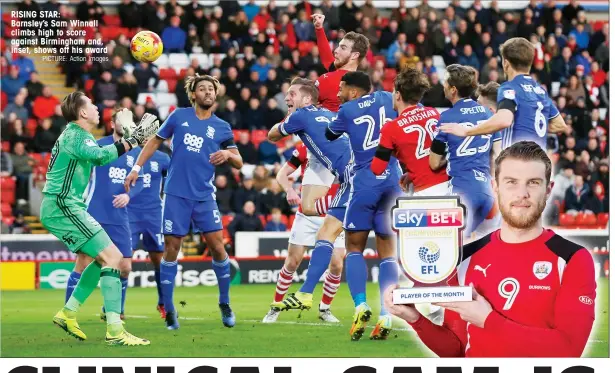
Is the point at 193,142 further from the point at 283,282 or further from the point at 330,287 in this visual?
the point at 330,287

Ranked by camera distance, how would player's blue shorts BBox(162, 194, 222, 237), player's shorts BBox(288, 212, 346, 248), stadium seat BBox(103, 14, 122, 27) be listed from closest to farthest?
player's blue shorts BBox(162, 194, 222, 237), player's shorts BBox(288, 212, 346, 248), stadium seat BBox(103, 14, 122, 27)

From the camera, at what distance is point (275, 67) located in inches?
753

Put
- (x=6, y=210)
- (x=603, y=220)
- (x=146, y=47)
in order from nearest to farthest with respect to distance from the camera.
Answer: (x=146, y=47)
(x=6, y=210)
(x=603, y=220)

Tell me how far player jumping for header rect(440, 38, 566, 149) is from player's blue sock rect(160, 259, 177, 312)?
3.24 m

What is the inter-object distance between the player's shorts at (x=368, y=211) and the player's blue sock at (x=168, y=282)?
6.07ft

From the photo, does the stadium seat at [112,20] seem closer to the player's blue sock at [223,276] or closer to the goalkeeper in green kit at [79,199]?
the player's blue sock at [223,276]

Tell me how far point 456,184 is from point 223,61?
1165cm

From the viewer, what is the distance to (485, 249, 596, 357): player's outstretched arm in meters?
3.75

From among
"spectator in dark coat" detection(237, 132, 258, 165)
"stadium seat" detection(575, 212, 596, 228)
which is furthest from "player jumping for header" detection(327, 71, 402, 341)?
"spectator in dark coat" detection(237, 132, 258, 165)

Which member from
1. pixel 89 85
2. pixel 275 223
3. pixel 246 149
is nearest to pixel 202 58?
pixel 89 85

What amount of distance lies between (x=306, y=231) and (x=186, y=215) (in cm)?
132

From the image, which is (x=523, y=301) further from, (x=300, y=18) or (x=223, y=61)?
(x=300, y=18)

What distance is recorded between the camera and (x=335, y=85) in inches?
384

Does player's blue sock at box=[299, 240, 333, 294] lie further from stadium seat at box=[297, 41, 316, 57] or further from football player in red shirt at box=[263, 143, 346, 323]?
stadium seat at box=[297, 41, 316, 57]
